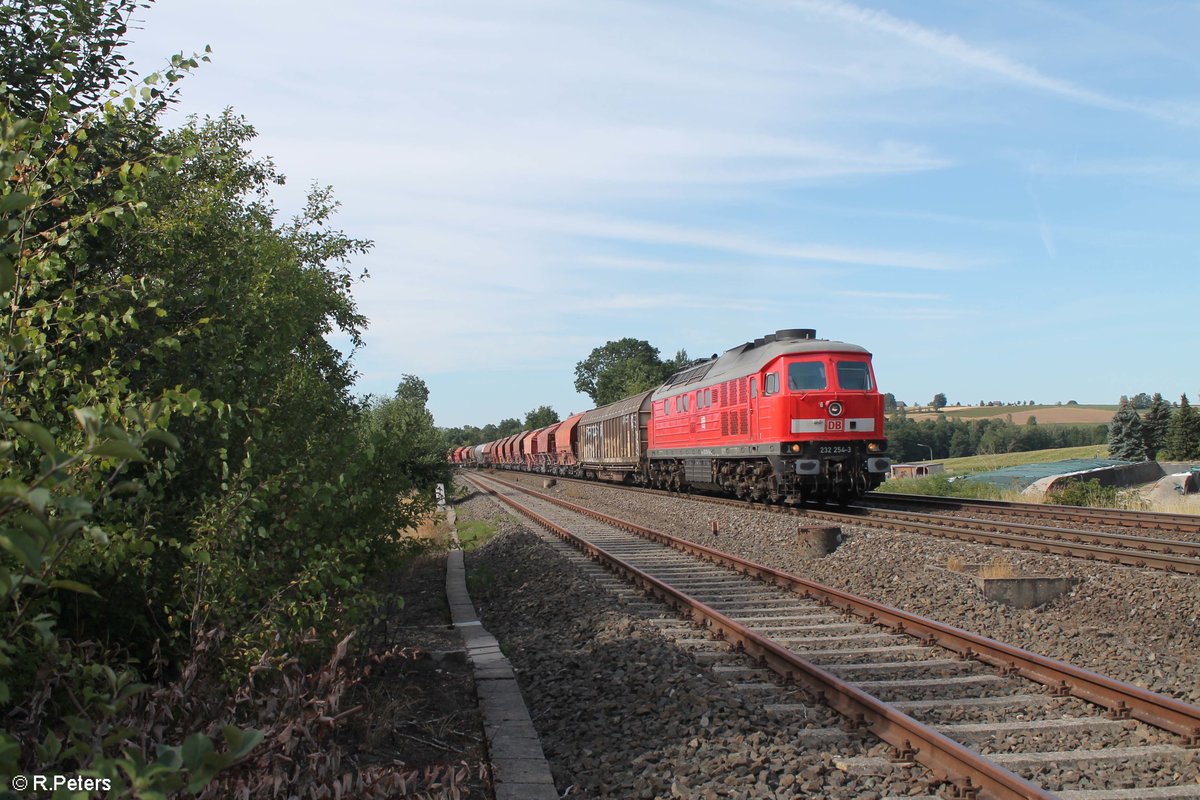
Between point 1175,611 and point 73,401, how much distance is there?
9.66 meters

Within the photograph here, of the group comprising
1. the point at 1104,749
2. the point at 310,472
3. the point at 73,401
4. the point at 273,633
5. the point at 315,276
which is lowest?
the point at 1104,749

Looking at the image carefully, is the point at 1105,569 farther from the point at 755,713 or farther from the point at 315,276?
the point at 315,276

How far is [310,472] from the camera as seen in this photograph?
5535 mm

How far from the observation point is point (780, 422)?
18859 mm

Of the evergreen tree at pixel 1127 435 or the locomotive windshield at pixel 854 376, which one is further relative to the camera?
the evergreen tree at pixel 1127 435

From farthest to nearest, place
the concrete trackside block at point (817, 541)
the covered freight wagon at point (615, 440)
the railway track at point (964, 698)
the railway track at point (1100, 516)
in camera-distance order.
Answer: the covered freight wagon at point (615, 440) → the railway track at point (1100, 516) → the concrete trackside block at point (817, 541) → the railway track at point (964, 698)

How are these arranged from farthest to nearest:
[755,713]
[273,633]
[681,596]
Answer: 1. [681,596]
2. [755,713]
3. [273,633]

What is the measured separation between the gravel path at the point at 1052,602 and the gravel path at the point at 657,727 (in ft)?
9.64

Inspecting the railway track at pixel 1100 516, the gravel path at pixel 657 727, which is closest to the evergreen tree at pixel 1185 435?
the railway track at pixel 1100 516

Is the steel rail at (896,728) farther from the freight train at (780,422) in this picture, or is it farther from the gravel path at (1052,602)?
the freight train at (780,422)

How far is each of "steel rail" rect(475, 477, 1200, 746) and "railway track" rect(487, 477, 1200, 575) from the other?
4.13 metres

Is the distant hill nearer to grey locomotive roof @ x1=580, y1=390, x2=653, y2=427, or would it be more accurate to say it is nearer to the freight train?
grey locomotive roof @ x1=580, y1=390, x2=653, y2=427

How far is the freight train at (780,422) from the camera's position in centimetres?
1880

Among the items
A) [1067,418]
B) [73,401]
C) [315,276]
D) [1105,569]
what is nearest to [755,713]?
[73,401]
